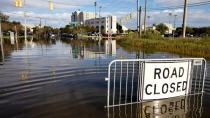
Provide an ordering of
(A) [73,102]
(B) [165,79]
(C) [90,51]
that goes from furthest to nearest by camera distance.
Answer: (C) [90,51]
(A) [73,102]
(B) [165,79]

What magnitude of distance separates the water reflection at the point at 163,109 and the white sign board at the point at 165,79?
22 cm

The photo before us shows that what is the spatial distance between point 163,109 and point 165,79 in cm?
98

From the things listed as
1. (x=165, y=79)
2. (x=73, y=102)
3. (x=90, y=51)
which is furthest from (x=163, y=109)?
(x=90, y=51)

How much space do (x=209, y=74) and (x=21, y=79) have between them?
9616 millimetres

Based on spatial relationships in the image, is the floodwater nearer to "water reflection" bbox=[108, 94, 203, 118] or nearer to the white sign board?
"water reflection" bbox=[108, 94, 203, 118]

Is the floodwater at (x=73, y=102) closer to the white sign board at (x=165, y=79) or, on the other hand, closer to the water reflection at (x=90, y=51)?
the white sign board at (x=165, y=79)

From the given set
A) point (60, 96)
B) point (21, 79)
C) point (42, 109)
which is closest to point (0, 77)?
point (21, 79)

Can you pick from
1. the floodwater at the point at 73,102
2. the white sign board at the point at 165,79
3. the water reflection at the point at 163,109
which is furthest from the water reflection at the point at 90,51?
the water reflection at the point at 163,109

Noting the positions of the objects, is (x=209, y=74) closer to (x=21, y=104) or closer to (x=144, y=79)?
(x=144, y=79)

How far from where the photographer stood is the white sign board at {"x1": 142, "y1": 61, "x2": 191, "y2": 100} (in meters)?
8.06

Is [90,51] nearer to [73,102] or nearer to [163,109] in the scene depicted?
[73,102]

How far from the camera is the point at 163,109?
786cm

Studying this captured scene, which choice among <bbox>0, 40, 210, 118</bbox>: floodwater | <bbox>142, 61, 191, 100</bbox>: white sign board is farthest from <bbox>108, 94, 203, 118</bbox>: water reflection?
<bbox>142, 61, 191, 100</bbox>: white sign board

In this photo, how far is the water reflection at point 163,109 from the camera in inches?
290
